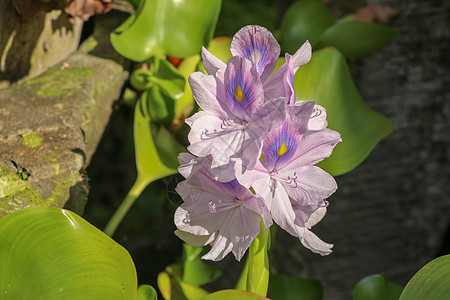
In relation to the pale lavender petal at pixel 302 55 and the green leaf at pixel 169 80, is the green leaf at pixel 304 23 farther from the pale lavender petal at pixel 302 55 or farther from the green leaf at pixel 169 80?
the pale lavender petal at pixel 302 55

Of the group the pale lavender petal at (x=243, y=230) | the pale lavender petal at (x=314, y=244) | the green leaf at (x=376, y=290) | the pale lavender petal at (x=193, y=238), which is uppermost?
the pale lavender petal at (x=243, y=230)

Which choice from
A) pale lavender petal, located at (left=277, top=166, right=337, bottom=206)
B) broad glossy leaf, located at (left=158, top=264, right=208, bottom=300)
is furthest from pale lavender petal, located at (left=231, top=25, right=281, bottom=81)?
broad glossy leaf, located at (left=158, top=264, right=208, bottom=300)

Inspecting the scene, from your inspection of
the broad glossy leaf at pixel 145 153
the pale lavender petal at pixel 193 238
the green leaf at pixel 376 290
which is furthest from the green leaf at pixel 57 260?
the green leaf at pixel 376 290

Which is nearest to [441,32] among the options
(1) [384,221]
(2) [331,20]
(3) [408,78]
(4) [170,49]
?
(3) [408,78]

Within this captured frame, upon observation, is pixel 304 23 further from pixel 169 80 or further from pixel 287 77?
pixel 287 77

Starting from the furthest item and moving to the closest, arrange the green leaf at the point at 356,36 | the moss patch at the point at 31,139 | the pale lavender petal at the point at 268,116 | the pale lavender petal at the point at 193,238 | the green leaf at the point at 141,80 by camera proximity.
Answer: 1. the green leaf at the point at 356,36
2. the green leaf at the point at 141,80
3. the moss patch at the point at 31,139
4. the pale lavender petal at the point at 193,238
5. the pale lavender petal at the point at 268,116

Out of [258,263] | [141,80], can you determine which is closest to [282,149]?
[258,263]
